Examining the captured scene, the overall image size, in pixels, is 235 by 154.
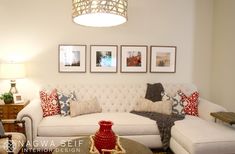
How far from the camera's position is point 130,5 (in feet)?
13.5

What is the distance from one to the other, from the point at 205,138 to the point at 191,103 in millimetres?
1183

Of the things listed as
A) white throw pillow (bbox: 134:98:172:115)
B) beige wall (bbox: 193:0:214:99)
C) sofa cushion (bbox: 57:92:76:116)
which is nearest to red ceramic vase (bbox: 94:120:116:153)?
sofa cushion (bbox: 57:92:76:116)

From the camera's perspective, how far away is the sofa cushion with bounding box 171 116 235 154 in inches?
101

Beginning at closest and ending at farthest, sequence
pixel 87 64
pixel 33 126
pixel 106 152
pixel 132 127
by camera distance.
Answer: pixel 106 152, pixel 33 126, pixel 132 127, pixel 87 64

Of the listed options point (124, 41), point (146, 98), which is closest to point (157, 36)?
point (124, 41)

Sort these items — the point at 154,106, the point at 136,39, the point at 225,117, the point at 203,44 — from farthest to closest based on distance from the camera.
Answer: the point at 203,44 → the point at 136,39 → the point at 154,106 → the point at 225,117

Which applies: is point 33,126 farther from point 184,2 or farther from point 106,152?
point 184,2

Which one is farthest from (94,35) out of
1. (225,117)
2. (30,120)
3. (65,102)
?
(225,117)

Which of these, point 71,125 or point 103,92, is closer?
point 71,125

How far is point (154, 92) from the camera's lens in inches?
151

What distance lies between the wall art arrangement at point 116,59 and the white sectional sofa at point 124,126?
35cm

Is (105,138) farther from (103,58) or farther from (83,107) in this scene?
(103,58)

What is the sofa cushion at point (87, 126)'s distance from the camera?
123 inches

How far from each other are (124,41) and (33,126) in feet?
6.79
